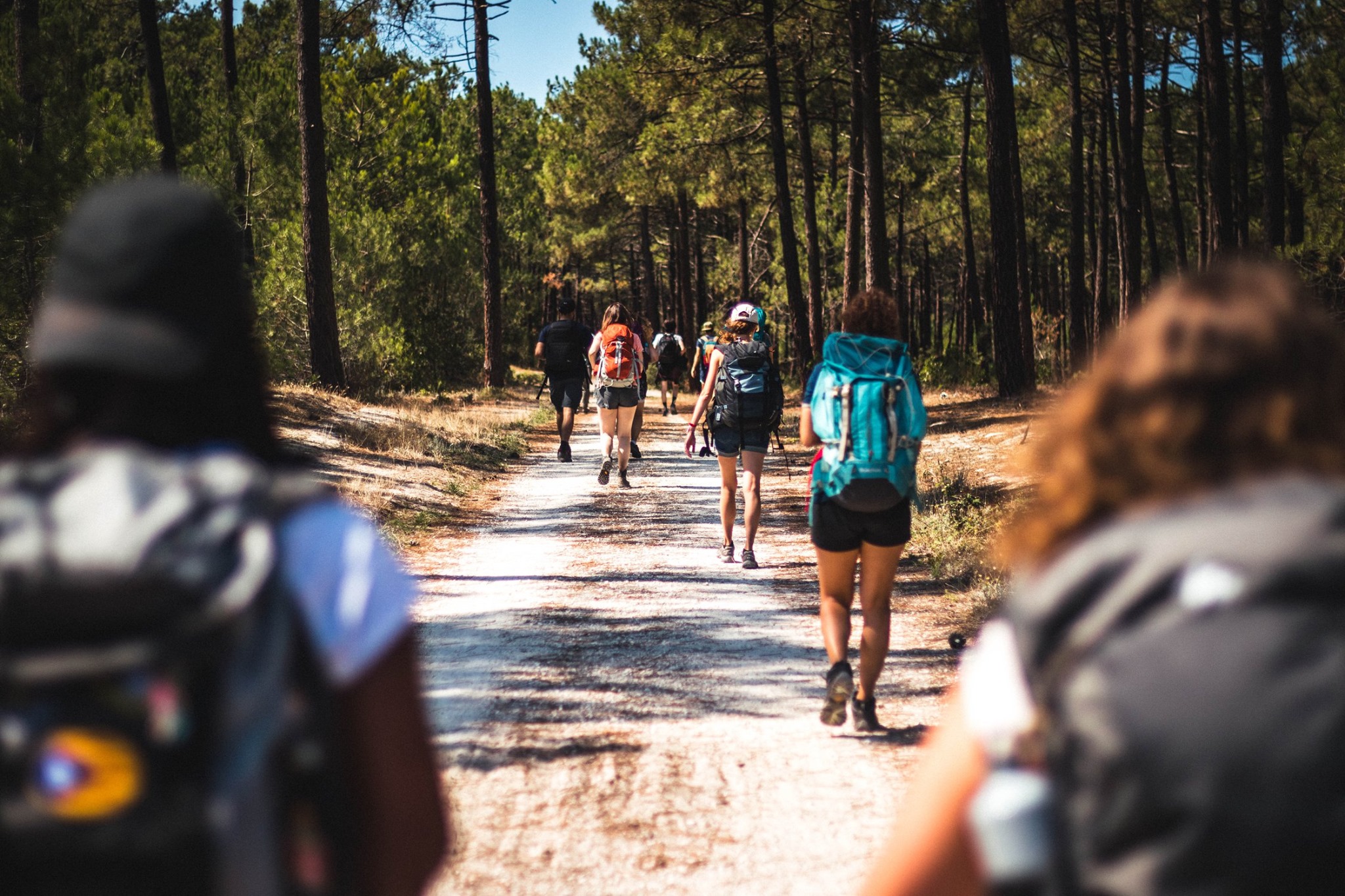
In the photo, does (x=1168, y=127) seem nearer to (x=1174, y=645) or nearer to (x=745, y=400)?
(x=745, y=400)

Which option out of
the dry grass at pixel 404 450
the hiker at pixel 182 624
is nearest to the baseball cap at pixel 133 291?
the hiker at pixel 182 624

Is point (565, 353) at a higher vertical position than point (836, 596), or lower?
higher

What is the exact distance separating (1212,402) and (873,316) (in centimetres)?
435

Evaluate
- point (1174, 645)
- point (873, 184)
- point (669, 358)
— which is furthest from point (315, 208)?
point (1174, 645)

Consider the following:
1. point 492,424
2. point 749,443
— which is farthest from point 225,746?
point 492,424

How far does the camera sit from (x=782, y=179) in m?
27.5

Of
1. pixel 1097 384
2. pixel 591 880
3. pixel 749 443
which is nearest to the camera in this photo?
pixel 1097 384

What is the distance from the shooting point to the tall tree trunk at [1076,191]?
2675 centimetres

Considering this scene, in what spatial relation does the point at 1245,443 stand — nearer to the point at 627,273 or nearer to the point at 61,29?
the point at 61,29

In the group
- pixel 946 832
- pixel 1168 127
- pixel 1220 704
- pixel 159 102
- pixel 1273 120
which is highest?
pixel 1168 127

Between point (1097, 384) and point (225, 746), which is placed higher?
point (1097, 384)

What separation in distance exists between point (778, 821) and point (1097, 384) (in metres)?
3.50

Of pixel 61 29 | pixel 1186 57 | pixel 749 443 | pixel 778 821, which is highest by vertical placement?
pixel 1186 57

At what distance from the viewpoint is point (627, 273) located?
7475cm
